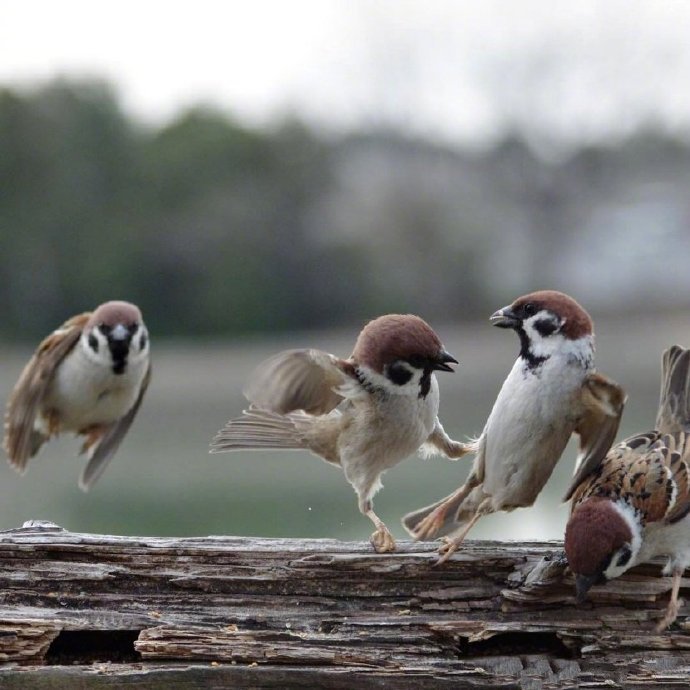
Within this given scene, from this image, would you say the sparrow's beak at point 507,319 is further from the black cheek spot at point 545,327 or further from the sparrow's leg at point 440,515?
the sparrow's leg at point 440,515

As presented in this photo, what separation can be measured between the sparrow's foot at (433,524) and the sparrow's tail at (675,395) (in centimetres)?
69

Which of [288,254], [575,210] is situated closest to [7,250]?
[288,254]

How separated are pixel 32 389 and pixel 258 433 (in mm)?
1660

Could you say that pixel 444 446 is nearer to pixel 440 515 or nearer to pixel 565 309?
pixel 440 515

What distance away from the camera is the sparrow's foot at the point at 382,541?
3119 millimetres

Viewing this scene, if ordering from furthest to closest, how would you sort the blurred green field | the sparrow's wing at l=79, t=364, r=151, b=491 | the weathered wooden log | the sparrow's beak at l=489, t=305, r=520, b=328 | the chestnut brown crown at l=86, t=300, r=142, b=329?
the blurred green field, the sparrow's wing at l=79, t=364, r=151, b=491, the chestnut brown crown at l=86, t=300, r=142, b=329, the sparrow's beak at l=489, t=305, r=520, b=328, the weathered wooden log

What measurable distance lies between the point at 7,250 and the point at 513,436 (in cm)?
2168

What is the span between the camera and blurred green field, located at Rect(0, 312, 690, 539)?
24.9 feet

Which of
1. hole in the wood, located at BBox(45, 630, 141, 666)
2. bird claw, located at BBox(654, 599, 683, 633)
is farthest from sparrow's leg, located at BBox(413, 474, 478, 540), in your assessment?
hole in the wood, located at BBox(45, 630, 141, 666)

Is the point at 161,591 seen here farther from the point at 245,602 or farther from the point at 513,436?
the point at 513,436

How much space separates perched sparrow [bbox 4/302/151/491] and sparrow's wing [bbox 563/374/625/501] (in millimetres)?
Result: 2107

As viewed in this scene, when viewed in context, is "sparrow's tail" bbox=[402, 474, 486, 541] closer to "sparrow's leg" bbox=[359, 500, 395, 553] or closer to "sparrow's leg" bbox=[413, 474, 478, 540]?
"sparrow's leg" bbox=[413, 474, 478, 540]

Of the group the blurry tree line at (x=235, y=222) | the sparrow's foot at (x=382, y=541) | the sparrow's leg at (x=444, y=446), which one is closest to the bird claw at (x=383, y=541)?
the sparrow's foot at (x=382, y=541)

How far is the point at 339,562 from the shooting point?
3033mm
